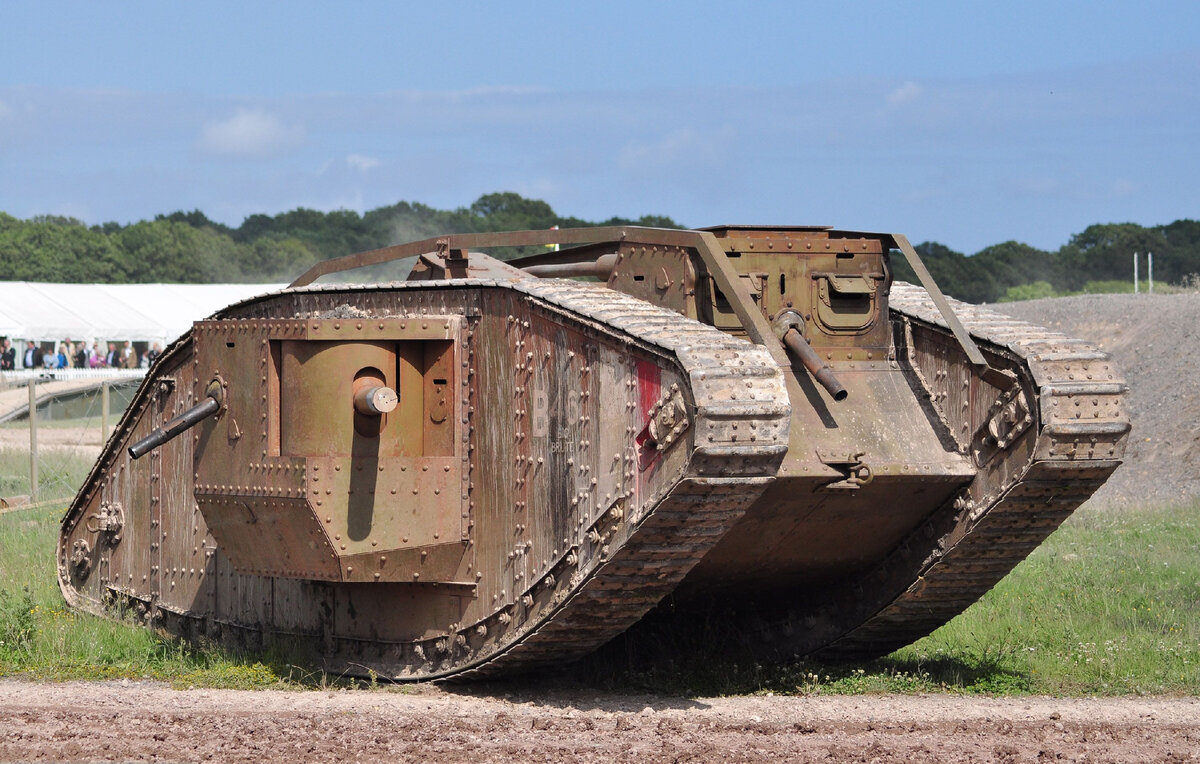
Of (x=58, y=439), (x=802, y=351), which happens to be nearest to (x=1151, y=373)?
(x=58, y=439)

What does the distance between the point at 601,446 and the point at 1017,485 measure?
8.20 ft

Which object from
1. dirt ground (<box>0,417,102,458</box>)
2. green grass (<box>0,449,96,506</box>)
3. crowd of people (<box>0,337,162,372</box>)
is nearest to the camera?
green grass (<box>0,449,96,506</box>)

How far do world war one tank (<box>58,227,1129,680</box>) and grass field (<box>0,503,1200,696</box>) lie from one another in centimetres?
42

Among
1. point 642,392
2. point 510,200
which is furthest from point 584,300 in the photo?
point 510,200

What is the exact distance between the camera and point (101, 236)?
6178cm

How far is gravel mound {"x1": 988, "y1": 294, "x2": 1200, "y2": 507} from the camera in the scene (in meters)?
22.4

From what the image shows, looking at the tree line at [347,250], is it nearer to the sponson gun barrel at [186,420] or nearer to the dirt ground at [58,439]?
the dirt ground at [58,439]

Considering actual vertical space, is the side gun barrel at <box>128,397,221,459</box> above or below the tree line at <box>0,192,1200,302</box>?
below

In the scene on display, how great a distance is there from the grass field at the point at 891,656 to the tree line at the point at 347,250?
30.4m

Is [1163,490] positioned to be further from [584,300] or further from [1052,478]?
[584,300]

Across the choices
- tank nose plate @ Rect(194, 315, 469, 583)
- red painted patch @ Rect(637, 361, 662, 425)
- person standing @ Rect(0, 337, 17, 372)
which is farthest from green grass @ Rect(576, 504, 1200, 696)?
person standing @ Rect(0, 337, 17, 372)

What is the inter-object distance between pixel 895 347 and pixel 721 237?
151 centimetres

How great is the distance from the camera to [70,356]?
38.0 metres

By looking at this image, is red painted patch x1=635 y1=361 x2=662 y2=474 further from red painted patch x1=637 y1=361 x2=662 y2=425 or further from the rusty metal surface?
the rusty metal surface
